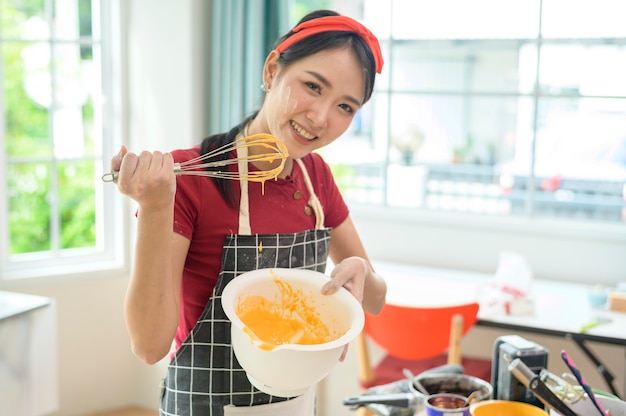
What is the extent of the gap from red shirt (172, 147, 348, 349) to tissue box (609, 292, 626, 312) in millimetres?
1587

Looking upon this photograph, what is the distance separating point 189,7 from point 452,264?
1.63 m

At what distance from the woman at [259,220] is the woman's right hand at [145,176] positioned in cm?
17

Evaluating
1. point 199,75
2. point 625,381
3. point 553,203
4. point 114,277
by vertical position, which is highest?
point 199,75

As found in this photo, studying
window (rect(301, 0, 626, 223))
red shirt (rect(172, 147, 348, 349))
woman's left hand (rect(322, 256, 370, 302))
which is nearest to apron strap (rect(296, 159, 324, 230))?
red shirt (rect(172, 147, 348, 349))

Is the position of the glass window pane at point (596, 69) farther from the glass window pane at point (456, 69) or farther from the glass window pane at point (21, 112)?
the glass window pane at point (21, 112)

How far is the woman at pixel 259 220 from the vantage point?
1.34 metres

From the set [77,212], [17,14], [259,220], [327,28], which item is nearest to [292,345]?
[259,220]

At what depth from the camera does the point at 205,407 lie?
1426 mm

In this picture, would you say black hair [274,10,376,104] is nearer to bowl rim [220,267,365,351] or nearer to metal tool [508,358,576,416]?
bowl rim [220,267,365,351]

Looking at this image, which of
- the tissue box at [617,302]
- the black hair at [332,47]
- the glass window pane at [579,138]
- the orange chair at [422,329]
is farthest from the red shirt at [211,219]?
the glass window pane at [579,138]

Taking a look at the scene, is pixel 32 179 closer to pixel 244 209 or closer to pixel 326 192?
pixel 326 192

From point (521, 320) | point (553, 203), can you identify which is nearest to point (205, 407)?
point (521, 320)

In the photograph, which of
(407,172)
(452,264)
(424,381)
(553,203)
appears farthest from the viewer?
(553,203)

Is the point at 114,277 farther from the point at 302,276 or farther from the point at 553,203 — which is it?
the point at 553,203
